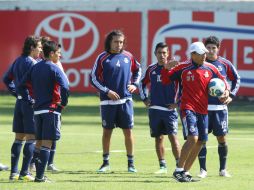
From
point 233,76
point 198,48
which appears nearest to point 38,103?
point 198,48

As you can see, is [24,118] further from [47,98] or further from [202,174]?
[202,174]

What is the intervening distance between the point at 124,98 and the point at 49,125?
2942 millimetres

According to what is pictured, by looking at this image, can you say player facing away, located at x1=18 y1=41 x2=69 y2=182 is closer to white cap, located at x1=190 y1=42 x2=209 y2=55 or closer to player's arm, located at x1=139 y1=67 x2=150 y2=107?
white cap, located at x1=190 y1=42 x2=209 y2=55

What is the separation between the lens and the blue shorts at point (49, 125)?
15672 millimetres

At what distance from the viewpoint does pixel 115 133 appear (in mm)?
26688

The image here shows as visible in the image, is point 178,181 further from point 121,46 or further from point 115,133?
point 115,133

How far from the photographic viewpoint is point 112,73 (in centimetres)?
1827

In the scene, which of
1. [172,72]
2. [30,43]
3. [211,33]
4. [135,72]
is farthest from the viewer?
[211,33]

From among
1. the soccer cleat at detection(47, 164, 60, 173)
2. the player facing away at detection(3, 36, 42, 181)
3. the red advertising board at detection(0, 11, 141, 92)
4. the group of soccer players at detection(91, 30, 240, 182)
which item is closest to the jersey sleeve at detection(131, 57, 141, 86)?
the group of soccer players at detection(91, 30, 240, 182)

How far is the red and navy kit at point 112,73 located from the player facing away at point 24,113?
177 cm

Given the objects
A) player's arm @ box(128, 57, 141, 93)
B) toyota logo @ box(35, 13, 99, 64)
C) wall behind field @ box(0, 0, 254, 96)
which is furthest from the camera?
toyota logo @ box(35, 13, 99, 64)

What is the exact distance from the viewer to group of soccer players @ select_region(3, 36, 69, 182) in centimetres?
1570

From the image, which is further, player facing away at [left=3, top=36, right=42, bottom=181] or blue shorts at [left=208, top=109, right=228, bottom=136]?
blue shorts at [left=208, top=109, right=228, bottom=136]

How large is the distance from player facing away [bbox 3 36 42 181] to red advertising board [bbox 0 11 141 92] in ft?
77.0
